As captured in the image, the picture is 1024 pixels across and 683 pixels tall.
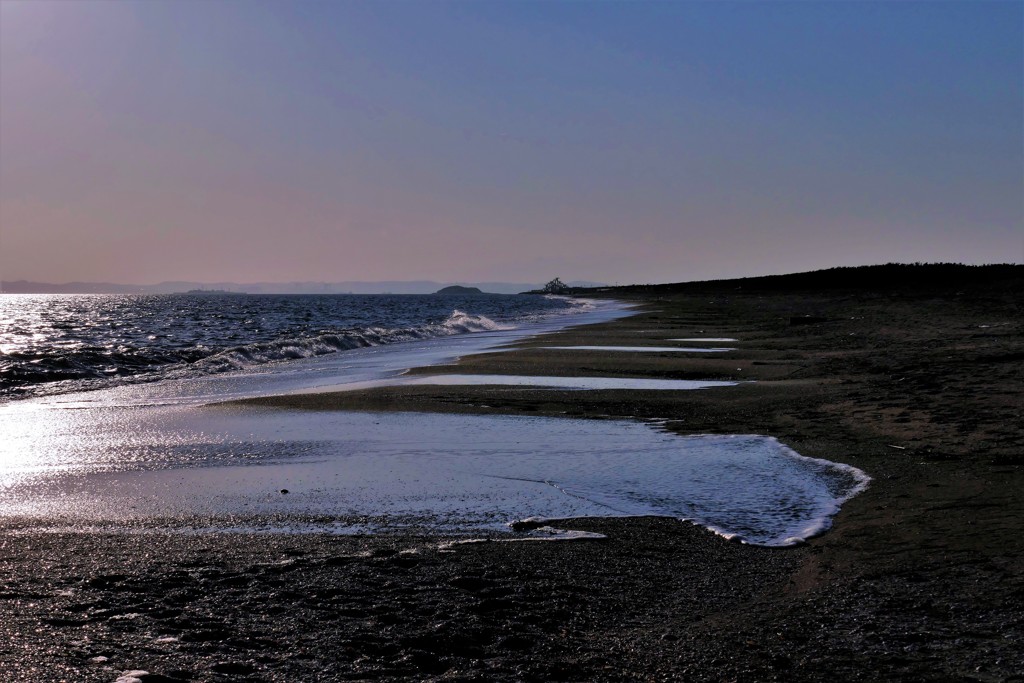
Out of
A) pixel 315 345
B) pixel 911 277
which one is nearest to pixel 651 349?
pixel 315 345

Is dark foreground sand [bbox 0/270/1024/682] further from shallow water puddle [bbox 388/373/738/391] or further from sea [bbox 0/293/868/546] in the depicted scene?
shallow water puddle [bbox 388/373/738/391]

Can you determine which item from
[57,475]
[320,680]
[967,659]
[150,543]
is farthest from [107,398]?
[967,659]

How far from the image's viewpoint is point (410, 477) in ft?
25.3

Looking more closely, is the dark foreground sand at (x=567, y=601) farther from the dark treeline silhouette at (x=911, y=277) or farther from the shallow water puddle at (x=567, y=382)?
the dark treeline silhouette at (x=911, y=277)

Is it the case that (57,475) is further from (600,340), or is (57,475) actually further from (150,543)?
(600,340)

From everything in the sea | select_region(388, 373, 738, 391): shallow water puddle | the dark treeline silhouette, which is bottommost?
the sea

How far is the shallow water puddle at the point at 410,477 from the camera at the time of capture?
20.8 feet

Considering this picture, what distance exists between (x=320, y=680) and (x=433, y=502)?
3.29 m

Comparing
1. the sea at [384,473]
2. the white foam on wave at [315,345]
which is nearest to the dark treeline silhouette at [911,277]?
the white foam on wave at [315,345]

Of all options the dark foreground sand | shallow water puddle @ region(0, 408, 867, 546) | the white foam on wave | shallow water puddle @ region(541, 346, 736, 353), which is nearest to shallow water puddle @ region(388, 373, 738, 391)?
shallow water puddle @ region(0, 408, 867, 546)

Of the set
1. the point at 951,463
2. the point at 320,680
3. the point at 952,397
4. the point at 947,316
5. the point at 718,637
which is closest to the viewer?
the point at 320,680

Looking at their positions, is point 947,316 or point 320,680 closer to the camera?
point 320,680

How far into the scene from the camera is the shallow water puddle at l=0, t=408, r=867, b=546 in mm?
6336

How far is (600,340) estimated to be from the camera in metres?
26.1
